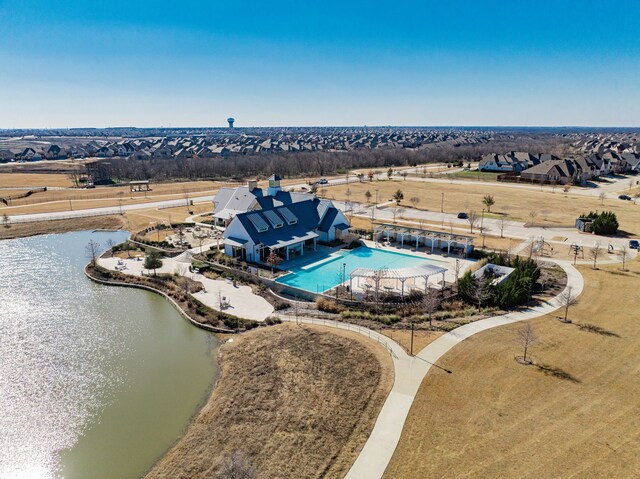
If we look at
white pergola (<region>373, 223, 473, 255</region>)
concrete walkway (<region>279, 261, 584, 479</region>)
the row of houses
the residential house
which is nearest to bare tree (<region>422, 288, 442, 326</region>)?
concrete walkway (<region>279, 261, 584, 479</region>)

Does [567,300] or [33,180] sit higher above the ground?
[33,180]

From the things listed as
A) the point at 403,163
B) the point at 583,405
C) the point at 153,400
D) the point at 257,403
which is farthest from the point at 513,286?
the point at 403,163

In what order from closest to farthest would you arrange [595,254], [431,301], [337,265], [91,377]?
1. [91,377]
2. [431,301]
3. [595,254]
4. [337,265]

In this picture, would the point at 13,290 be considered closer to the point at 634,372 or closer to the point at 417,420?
the point at 417,420

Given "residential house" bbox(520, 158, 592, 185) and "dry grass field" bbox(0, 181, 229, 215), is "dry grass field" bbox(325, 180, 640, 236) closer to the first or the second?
"residential house" bbox(520, 158, 592, 185)

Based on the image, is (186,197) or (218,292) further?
(186,197)

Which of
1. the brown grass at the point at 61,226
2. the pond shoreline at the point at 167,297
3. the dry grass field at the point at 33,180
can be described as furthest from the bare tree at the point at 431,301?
the dry grass field at the point at 33,180

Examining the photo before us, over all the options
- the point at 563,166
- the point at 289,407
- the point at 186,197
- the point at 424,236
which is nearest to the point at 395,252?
the point at 424,236

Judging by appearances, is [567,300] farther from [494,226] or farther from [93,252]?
[93,252]
